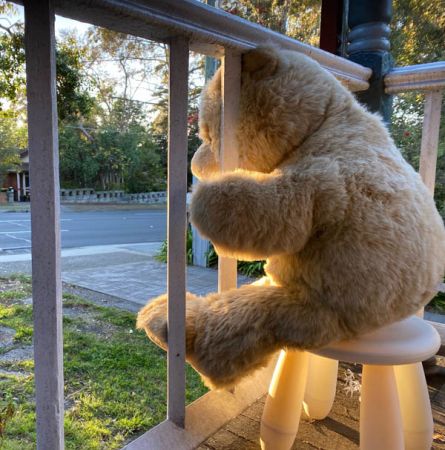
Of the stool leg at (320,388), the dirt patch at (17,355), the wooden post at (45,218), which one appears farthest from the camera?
the dirt patch at (17,355)

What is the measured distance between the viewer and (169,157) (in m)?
0.83

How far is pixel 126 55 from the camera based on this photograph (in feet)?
4.90

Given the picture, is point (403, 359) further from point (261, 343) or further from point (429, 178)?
point (429, 178)

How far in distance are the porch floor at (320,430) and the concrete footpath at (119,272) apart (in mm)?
2247

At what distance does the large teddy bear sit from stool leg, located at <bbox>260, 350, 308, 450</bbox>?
0.17 metres

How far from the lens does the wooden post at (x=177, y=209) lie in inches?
32.0

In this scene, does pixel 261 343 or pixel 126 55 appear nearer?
pixel 261 343

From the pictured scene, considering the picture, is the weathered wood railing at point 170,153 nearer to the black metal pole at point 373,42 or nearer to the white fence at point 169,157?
the white fence at point 169,157

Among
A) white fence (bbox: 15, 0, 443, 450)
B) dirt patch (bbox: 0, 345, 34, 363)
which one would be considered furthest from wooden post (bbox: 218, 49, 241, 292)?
dirt patch (bbox: 0, 345, 34, 363)

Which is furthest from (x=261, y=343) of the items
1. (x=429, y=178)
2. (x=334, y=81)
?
(x=429, y=178)

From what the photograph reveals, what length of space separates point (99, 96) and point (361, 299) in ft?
4.07

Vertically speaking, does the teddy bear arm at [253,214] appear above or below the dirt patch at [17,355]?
above

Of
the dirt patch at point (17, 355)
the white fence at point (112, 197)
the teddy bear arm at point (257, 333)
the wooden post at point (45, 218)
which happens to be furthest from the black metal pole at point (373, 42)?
the dirt patch at point (17, 355)

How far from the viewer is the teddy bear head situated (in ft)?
2.80
